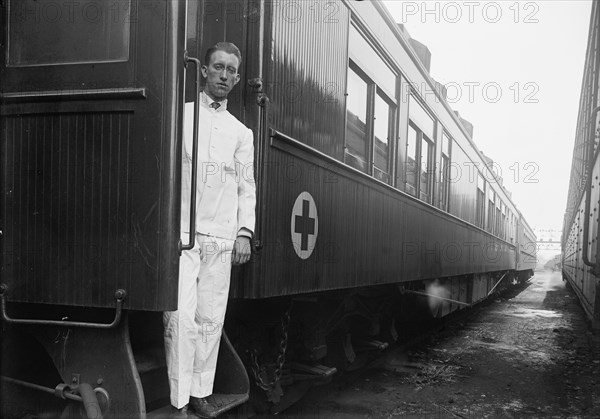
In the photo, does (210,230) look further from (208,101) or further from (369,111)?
(369,111)

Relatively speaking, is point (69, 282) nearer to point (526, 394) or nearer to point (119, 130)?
point (119, 130)

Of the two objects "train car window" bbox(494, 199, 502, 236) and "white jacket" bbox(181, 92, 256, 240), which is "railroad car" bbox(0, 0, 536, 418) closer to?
"white jacket" bbox(181, 92, 256, 240)

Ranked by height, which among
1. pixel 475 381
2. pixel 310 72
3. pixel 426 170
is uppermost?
pixel 310 72

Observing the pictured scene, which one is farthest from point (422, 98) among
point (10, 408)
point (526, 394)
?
point (10, 408)

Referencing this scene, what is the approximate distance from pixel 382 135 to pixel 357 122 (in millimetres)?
698

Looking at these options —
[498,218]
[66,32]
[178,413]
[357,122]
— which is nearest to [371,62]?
[357,122]

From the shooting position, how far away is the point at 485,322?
36.9 feet

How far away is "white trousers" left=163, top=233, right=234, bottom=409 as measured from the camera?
2.67m

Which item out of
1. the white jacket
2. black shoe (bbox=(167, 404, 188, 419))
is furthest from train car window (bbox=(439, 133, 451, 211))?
black shoe (bbox=(167, 404, 188, 419))

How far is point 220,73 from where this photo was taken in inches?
115

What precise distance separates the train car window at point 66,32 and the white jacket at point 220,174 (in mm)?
445

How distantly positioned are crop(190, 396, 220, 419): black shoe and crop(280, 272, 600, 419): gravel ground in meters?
1.79

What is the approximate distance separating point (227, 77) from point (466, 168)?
7695 mm

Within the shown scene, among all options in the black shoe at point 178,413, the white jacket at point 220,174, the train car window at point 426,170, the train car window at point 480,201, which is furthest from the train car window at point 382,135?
the train car window at point 480,201
